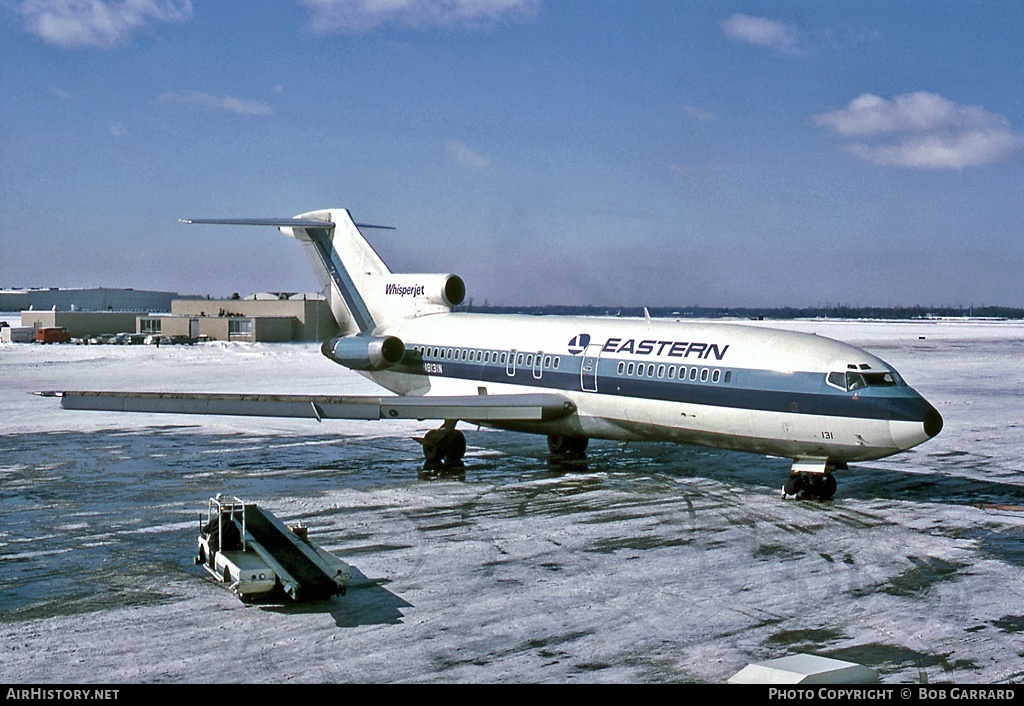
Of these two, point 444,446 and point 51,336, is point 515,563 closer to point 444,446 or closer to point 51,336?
point 444,446

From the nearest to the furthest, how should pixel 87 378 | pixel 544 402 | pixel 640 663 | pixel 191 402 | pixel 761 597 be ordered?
pixel 640 663
pixel 761 597
pixel 191 402
pixel 544 402
pixel 87 378

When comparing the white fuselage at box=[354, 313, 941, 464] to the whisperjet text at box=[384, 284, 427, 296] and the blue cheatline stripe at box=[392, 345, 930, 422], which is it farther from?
the whisperjet text at box=[384, 284, 427, 296]

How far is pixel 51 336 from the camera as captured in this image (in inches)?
2970

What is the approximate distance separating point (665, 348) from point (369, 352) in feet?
28.2

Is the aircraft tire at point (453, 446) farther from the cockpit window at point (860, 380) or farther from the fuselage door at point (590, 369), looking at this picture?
the cockpit window at point (860, 380)

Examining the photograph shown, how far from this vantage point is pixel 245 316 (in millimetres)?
78562

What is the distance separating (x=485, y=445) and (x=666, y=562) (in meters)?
13.1

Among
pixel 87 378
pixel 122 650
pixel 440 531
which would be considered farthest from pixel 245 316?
pixel 122 650

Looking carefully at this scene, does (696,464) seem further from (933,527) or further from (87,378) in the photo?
(87,378)

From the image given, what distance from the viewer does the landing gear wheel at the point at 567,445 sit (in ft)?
81.3

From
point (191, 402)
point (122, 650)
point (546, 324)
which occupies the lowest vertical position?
point (122, 650)

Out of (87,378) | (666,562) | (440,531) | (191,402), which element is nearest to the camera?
(666,562)

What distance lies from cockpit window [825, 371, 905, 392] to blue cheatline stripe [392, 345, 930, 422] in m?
0.13

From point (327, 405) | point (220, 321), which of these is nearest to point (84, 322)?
point (220, 321)
